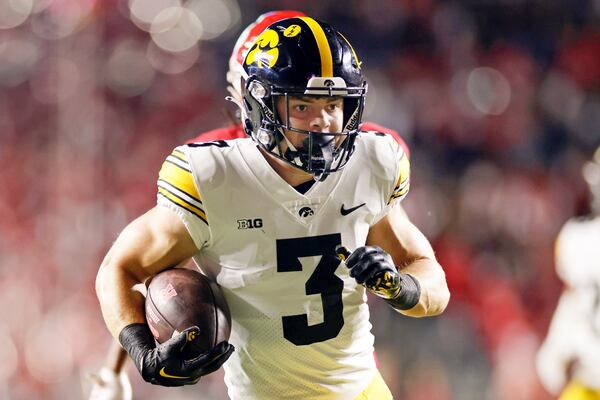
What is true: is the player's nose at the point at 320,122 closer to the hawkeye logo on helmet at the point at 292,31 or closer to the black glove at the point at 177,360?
the hawkeye logo on helmet at the point at 292,31

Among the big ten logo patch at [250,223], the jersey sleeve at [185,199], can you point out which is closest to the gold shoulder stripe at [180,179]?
the jersey sleeve at [185,199]

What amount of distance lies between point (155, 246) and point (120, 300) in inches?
5.4

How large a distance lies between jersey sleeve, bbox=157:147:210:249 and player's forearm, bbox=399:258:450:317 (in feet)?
1.62

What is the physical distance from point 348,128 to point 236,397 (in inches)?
26.3

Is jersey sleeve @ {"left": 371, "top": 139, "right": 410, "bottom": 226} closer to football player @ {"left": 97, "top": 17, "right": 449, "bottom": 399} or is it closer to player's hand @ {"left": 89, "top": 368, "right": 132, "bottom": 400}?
football player @ {"left": 97, "top": 17, "right": 449, "bottom": 399}

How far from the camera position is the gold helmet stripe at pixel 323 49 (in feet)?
5.93

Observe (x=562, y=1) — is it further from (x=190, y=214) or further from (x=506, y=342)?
(x=190, y=214)

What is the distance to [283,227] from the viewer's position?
1.84 metres

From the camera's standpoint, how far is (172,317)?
5.58 feet

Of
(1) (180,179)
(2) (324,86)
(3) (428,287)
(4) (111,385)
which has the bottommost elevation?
(4) (111,385)

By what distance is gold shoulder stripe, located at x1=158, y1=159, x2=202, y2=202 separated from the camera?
1771 millimetres

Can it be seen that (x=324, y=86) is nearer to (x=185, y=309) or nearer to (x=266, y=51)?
(x=266, y=51)

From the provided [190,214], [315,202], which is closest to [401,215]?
[315,202]

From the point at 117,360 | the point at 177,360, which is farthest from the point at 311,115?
the point at 117,360
